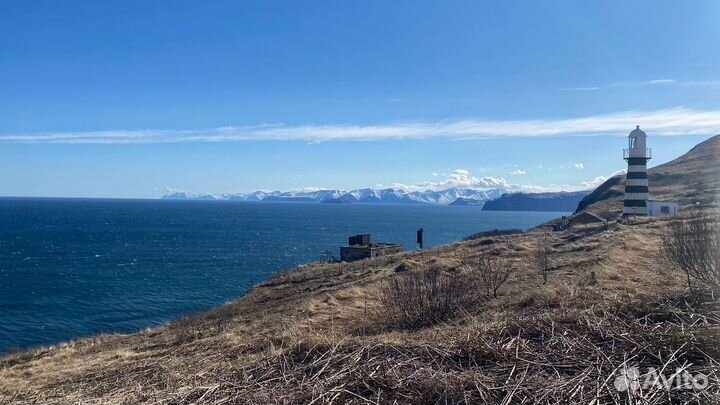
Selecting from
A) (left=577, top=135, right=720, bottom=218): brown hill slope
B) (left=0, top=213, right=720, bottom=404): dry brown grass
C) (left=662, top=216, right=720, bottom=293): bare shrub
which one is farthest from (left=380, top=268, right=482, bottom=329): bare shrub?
(left=577, top=135, right=720, bottom=218): brown hill slope

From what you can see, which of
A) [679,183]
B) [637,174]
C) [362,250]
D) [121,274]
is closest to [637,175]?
[637,174]

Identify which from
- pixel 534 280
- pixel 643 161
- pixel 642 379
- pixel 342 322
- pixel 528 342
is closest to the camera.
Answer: pixel 642 379

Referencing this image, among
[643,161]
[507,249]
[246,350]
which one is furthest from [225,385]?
[643,161]

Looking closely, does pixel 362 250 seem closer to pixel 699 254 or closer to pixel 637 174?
pixel 637 174

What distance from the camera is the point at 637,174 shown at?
135 ft

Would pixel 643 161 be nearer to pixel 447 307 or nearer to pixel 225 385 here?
pixel 447 307

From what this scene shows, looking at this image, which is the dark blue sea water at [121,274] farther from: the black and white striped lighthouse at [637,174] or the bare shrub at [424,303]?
the black and white striped lighthouse at [637,174]

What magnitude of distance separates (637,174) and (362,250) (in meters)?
21.8

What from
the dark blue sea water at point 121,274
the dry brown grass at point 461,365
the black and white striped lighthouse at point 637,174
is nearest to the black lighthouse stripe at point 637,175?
the black and white striped lighthouse at point 637,174

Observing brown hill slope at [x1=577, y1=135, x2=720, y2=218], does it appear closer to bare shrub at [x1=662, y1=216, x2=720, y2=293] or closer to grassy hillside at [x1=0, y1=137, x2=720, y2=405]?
bare shrub at [x1=662, y1=216, x2=720, y2=293]

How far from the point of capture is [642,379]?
4.84 metres

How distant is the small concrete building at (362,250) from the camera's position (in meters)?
42.0

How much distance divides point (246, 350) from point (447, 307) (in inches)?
157

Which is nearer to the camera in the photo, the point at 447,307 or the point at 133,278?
the point at 447,307
